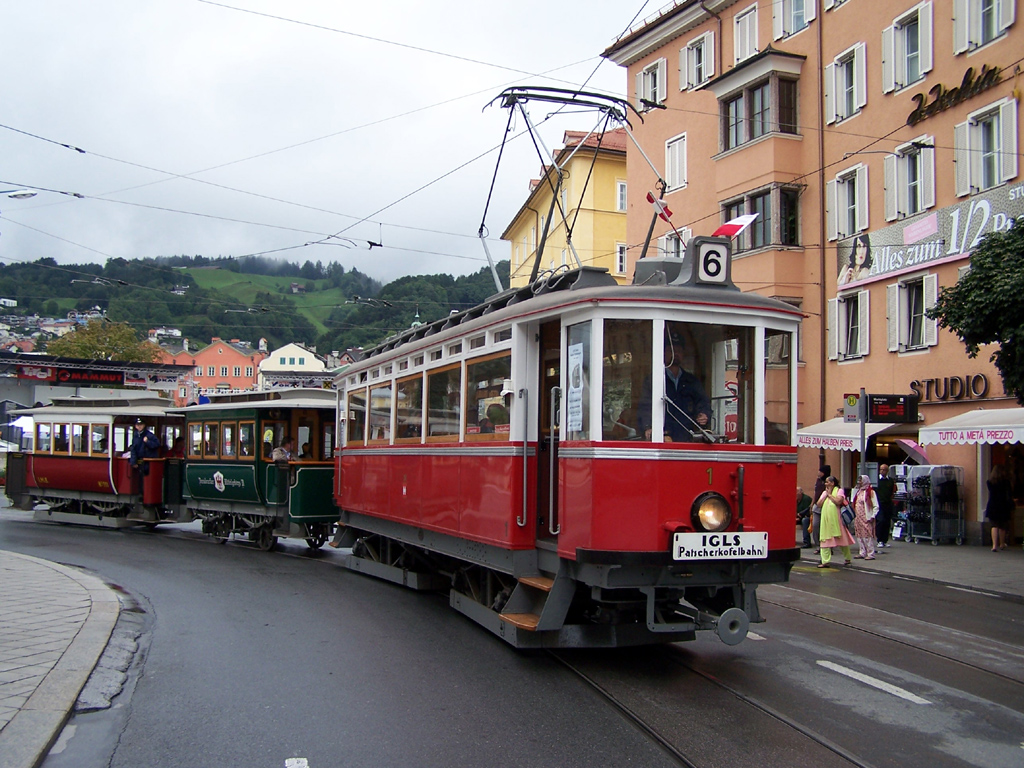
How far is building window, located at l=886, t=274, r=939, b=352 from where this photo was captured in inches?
911

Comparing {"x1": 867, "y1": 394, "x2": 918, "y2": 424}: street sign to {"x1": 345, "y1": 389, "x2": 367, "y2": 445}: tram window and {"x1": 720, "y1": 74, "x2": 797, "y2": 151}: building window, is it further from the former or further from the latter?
{"x1": 720, "y1": 74, "x2": 797, "y2": 151}: building window

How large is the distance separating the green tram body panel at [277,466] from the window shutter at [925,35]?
16.1m

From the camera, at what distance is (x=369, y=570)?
13680mm

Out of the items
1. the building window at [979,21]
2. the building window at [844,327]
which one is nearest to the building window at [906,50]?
the building window at [979,21]

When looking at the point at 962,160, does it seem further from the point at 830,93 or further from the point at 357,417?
the point at 357,417

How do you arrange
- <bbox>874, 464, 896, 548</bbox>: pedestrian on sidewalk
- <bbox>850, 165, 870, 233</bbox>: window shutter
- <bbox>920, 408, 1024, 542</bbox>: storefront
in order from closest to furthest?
<bbox>920, 408, 1024, 542</bbox>: storefront
<bbox>874, 464, 896, 548</bbox>: pedestrian on sidewalk
<bbox>850, 165, 870, 233</bbox>: window shutter

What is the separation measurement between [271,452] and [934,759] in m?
13.4

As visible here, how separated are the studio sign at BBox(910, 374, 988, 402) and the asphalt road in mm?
10407

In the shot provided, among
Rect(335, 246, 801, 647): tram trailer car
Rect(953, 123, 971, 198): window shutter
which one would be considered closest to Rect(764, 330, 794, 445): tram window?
Rect(335, 246, 801, 647): tram trailer car

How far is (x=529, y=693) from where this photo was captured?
23.5ft

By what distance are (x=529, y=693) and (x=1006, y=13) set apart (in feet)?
64.6

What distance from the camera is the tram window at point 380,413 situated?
12.1m

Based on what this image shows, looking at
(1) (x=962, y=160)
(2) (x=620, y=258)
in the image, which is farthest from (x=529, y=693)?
(2) (x=620, y=258)

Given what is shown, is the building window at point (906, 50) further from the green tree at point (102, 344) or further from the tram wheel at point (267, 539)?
the green tree at point (102, 344)
